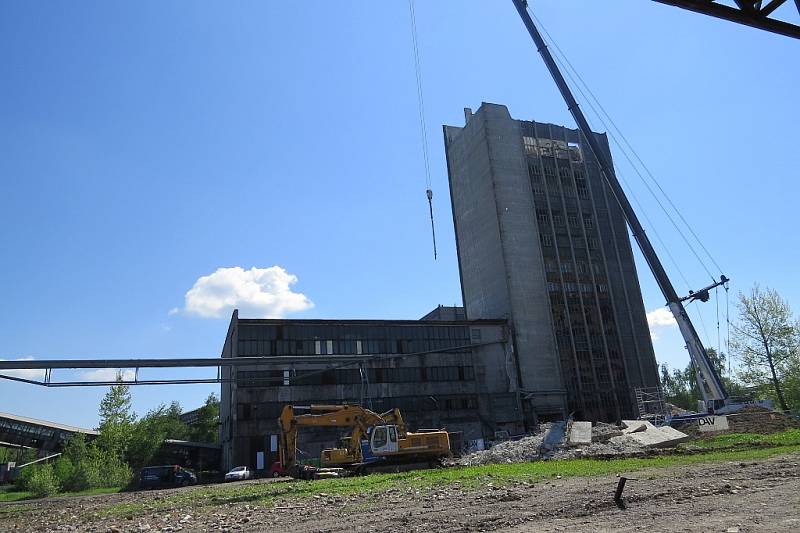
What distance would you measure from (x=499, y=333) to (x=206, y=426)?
5621 cm

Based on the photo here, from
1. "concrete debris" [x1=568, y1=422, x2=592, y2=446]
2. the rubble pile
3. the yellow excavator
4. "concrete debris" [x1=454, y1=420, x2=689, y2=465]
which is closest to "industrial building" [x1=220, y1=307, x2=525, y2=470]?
the rubble pile

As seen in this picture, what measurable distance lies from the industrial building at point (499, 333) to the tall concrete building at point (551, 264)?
185mm

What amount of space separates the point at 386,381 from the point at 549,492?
4427cm

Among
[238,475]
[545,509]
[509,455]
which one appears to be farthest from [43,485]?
[545,509]

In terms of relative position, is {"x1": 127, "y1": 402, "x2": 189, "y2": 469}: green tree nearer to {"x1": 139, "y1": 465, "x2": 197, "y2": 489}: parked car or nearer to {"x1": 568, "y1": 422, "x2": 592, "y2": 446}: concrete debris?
{"x1": 139, "y1": 465, "x2": 197, "y2": 489}: parked car

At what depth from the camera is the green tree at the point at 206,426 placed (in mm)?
91000

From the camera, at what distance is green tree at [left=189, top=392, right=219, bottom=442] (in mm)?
91000

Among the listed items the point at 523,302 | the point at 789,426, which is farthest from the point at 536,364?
the point at 789,426

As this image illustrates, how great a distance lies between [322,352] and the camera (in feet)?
188

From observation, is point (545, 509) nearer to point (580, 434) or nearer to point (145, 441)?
point (580, 434)

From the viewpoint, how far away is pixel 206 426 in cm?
9250

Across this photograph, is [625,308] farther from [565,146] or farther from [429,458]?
[429,458]

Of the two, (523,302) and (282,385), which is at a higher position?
(523,302)

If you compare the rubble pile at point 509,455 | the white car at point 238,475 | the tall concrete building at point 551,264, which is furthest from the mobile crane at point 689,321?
the white car at point 238,475
